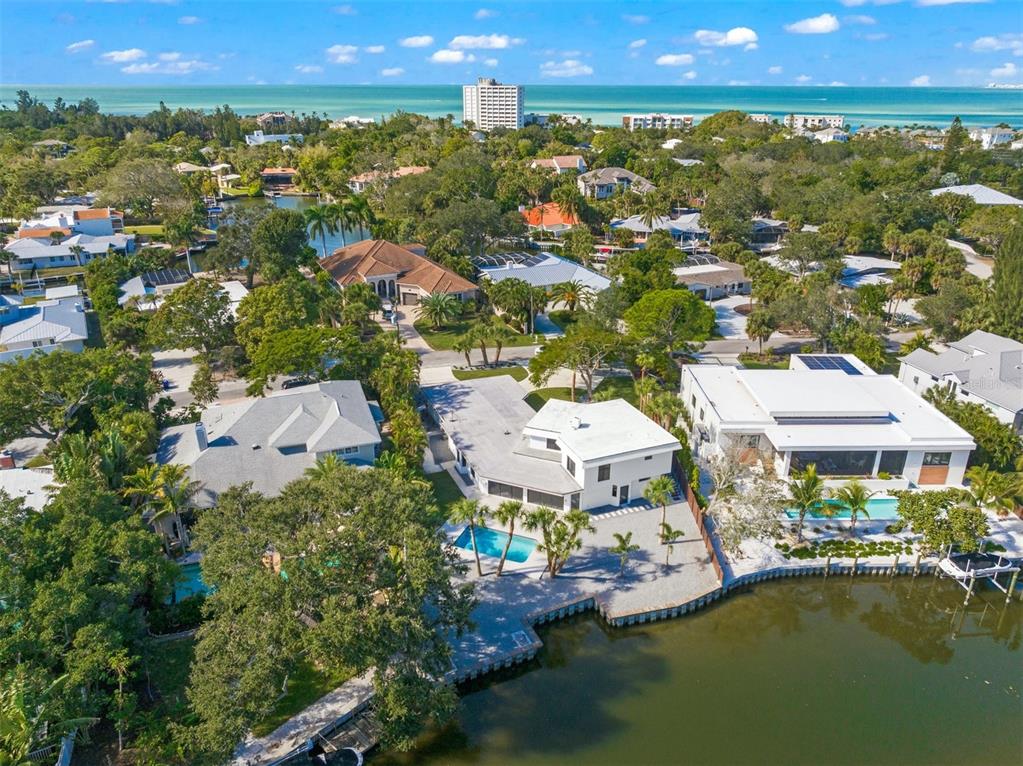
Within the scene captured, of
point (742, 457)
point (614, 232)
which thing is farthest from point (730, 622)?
point (614, 232)

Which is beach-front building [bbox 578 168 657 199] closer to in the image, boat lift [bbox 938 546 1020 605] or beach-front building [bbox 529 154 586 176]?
beach-front building [bbox 529 154 586 176]

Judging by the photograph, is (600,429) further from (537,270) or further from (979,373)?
(537,270)

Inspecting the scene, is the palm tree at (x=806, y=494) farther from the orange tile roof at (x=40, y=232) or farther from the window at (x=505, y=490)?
the orange tile roof at (x=40, y=232)

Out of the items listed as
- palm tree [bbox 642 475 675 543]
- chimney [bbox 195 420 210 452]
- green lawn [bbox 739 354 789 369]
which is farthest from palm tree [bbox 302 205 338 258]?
palm tree [bbox 642 475 675 543]

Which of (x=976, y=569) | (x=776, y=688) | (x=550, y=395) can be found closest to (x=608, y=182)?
(x=550, y=395)

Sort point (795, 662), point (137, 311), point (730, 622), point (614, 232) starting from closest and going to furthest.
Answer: point (795, 662) → point (730, 622) → point (137, 311) → point (614, 232)

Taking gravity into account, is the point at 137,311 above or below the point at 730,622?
above

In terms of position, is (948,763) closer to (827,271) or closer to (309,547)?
(309,547)
